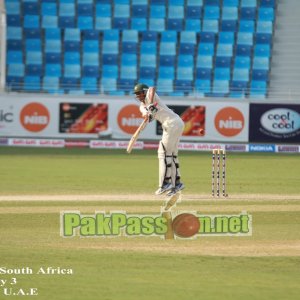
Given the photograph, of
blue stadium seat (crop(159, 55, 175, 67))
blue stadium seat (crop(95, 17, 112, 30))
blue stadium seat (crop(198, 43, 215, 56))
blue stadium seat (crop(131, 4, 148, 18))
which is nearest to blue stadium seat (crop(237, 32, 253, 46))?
blue stadium seat (crop(198, 43, 215, 56))

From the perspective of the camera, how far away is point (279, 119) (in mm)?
35469

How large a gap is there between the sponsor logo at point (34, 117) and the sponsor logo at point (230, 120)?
5.94 metres

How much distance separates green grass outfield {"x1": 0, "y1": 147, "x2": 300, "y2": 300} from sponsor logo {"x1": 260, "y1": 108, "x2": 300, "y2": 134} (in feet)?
33.6

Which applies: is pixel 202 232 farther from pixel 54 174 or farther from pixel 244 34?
pixel 244 34

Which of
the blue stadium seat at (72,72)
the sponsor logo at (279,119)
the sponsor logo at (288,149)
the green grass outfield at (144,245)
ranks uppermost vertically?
the blue stadium seat at (72,72)

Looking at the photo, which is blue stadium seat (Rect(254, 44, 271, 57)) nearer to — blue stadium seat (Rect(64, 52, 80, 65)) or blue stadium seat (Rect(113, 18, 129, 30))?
blue stadium seat (Rect(113, 18, 129, 30))

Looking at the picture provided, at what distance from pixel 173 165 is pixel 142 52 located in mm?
24652

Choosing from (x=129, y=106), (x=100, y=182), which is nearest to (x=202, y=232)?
(x=100, y=182)

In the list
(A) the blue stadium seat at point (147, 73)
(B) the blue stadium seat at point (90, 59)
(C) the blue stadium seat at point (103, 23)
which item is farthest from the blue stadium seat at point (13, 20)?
(A) the blue stadium seat at point (147, 73)

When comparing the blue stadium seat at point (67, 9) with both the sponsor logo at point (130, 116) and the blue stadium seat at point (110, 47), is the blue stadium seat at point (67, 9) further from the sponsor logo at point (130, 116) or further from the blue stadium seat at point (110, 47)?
the sponsor logo at point (130, 116)

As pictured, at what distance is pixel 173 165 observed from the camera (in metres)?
15.3

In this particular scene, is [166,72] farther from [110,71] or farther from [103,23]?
[103,23]

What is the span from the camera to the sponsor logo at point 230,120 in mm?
35312

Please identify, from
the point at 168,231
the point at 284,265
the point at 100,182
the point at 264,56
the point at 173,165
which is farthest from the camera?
the point at 264,56
